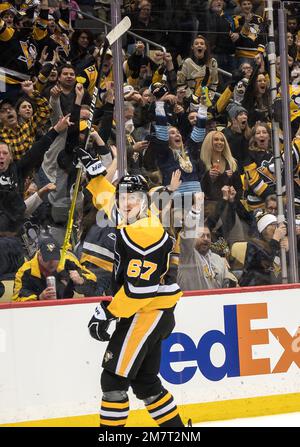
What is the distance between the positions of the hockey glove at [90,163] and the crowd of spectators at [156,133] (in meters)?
0.04

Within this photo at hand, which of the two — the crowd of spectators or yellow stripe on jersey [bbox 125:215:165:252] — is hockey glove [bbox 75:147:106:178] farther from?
yellow stripe on jersey [bbox 125:215:165:252]

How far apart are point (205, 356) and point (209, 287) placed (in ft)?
1.41

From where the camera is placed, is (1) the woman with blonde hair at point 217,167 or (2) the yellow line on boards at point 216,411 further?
(1) the woman with blonde hair at point 217,167

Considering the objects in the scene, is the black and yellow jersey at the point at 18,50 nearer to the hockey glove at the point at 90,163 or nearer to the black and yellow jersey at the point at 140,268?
the hockey glove at the point at 90,163

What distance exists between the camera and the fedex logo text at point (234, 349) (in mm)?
5891

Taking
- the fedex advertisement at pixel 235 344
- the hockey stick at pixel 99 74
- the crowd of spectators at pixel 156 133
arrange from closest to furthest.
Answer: the crowd of spectators at pixel 156 133 → the hockey stick at pixel 99 74 → the fedex advertisement at pixel 235 344

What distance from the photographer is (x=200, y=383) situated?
5949 millimetres

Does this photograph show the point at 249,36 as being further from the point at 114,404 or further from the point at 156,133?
the point at 114,404

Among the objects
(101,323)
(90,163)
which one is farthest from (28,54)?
(101,323)

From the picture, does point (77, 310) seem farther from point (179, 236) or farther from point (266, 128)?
point (266, 128)

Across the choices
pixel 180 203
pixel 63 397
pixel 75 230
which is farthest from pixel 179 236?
pixel 63 397

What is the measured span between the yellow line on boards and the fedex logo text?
16 cm

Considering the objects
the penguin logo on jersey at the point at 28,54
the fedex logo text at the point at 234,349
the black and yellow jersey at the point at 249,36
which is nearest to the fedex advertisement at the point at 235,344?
the fedex logo text at the point at 234,349
